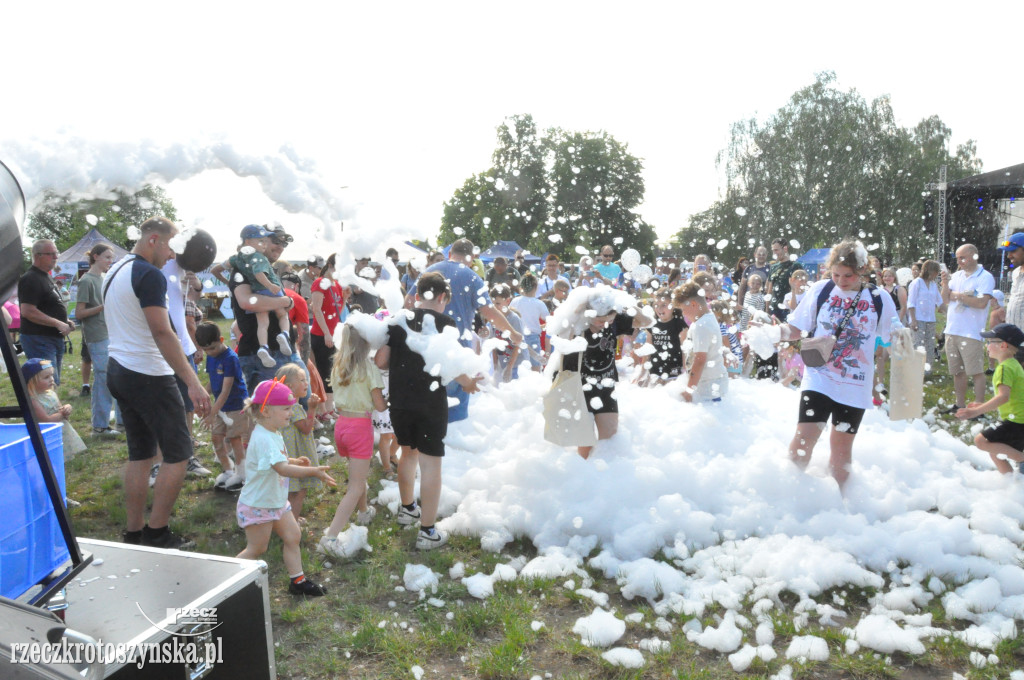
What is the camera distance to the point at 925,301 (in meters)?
10.2

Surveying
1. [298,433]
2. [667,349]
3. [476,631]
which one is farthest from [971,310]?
[298,433]

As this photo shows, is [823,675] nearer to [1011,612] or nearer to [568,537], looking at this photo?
[1011,612]

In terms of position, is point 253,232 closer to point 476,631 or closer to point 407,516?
point 407,516

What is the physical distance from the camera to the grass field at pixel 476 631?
309 centimetres

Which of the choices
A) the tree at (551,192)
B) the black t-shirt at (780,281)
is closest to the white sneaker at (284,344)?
the black t-shirt at (780,281)

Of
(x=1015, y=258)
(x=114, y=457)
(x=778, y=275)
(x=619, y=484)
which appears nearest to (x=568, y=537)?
(x=619, y=484)

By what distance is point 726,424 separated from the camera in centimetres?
588

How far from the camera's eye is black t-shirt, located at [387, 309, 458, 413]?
4445mm

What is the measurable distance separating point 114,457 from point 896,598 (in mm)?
6844

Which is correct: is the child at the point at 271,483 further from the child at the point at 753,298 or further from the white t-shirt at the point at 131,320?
the child at the point at 753,298

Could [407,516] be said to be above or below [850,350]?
below

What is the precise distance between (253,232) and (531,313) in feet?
15.0

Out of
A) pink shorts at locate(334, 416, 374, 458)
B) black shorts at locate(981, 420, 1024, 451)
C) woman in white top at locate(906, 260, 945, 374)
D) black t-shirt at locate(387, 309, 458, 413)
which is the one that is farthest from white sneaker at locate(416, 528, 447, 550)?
woman in white top at locate(906, 260, 945, 374)

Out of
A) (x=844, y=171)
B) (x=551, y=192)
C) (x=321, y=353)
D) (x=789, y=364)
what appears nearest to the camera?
(x=321, y=353)
